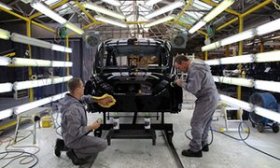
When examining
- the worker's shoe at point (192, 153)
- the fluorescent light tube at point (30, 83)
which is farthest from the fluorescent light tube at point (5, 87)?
the worker's shoe at point (192, 153)

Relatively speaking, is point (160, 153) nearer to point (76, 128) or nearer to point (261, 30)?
point (76, 128)

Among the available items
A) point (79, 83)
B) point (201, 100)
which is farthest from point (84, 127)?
point (201, 100)

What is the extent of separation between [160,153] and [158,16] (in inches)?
337

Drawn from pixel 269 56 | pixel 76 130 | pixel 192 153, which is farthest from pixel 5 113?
pixel 269 56

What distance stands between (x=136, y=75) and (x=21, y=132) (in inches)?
106

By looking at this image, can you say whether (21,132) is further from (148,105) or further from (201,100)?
(201,100)

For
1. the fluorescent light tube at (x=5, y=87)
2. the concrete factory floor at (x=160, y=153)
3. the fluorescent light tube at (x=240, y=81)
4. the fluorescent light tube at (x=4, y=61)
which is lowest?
the concrete factory floor at (x=160, y=153)

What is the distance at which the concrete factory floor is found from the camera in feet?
11.4

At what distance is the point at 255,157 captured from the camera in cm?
373

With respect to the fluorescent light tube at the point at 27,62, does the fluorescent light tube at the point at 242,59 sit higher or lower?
higher

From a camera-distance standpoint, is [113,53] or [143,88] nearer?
[143,88]

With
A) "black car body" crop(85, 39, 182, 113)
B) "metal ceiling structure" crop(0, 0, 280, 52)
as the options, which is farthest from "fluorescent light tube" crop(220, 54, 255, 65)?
"black car body" crop(85, 39, 182, 113)

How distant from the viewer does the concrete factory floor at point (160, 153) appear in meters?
3.49

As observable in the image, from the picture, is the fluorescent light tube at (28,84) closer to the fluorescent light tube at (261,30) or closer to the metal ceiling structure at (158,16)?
the metal ceiling structure at (158,16)
